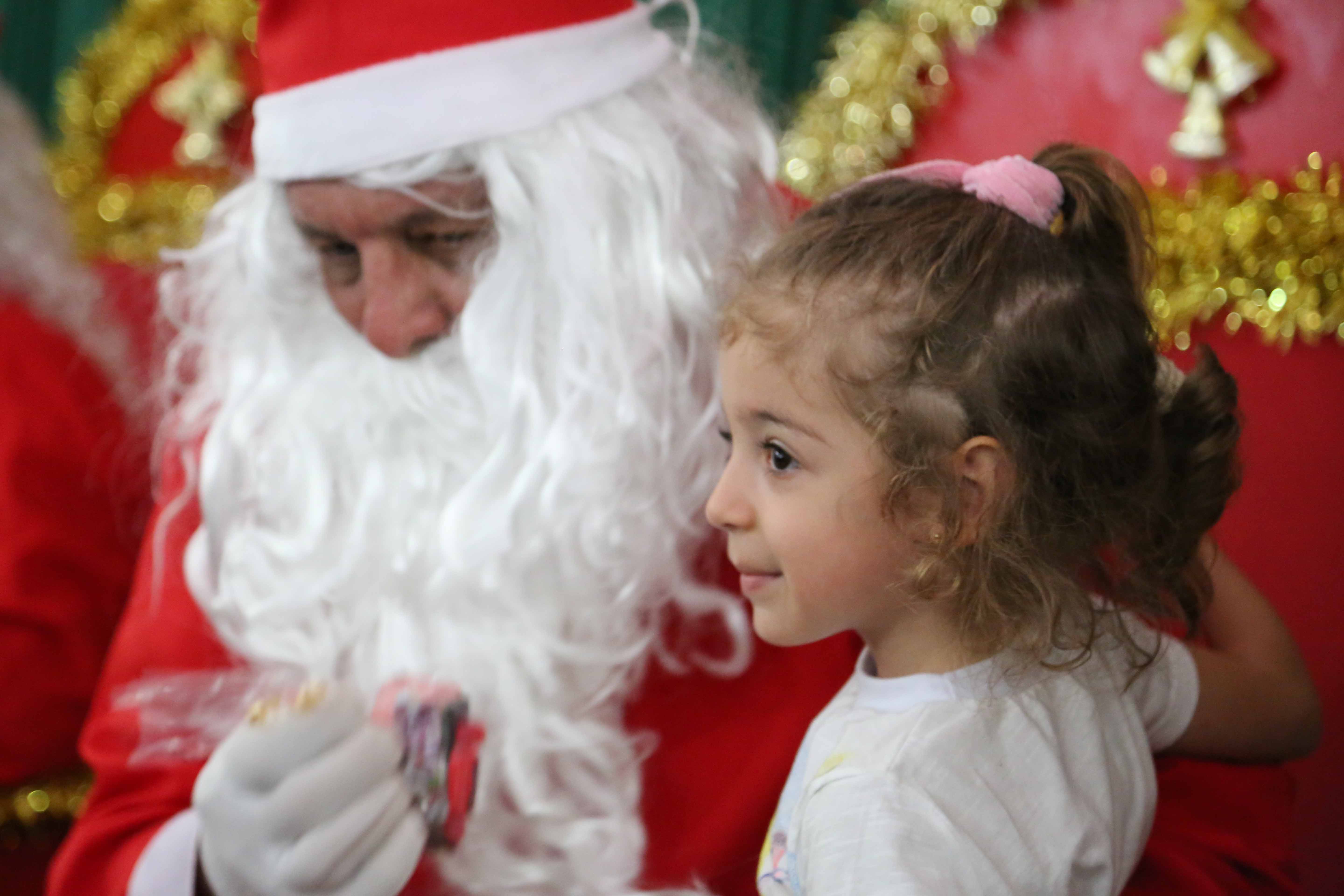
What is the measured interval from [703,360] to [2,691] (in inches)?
43.1

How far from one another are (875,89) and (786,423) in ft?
3.65

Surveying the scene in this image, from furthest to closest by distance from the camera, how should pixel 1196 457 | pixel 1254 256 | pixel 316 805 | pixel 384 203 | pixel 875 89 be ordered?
pixel 875 89
pixel 1254 256
pixel 384 203
pixel 1196 457
pixel 316 805

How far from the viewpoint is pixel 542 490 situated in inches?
51.4

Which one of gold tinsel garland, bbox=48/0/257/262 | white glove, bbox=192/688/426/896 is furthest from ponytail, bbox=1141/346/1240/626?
gold tinsel garland, bbox=48/0/257/262

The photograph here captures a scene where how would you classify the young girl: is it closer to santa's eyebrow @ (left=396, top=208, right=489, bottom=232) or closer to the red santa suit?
santa's eyebrow @ (left=396, top=208, right=489, bottom=232)

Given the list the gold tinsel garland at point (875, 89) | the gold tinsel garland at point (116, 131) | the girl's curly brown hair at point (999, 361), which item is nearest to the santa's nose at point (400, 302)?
the girl's curly brown hair at point (999, 361)

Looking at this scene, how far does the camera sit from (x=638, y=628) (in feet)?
4.41

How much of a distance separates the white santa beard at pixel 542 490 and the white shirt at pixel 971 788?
0.30m

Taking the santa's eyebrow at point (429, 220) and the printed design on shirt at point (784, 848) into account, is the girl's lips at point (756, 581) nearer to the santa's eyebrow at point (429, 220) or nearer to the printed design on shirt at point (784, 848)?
the printed design on shirt at point (784, 848)

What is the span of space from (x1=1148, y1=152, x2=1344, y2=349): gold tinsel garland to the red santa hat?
30.0 inches

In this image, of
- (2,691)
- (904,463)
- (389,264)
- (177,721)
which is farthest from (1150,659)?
(2,691)

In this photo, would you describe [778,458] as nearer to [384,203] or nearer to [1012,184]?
[1012,184]

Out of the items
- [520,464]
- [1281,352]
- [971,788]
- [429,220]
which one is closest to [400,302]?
[429,220]

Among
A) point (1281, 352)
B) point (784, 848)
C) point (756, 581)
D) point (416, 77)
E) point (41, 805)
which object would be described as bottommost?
point (41, 805)
